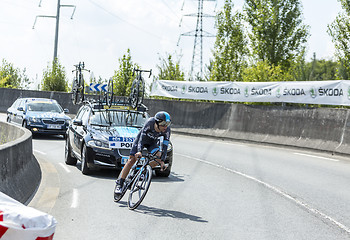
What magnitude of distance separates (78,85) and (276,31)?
20.7 meters

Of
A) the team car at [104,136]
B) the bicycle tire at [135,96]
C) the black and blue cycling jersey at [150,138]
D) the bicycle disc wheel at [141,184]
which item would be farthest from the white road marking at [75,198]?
the bicycle tire at [135,96]

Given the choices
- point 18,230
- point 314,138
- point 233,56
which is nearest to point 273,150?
point 314,138

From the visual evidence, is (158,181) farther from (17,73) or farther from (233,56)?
(17,73)

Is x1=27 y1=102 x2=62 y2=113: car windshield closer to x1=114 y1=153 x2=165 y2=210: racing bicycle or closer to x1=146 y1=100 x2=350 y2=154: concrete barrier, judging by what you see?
x1=146 y1=100 x2=350 y2=154: concrete barrier

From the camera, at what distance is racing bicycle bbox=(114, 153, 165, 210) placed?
793 cm

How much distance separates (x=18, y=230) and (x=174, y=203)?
5.54m

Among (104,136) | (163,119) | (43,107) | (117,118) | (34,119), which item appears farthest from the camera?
(43,107)

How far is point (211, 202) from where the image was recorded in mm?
8758

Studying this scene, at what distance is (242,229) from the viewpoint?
685cm

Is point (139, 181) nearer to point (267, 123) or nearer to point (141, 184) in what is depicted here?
point (141, 184)

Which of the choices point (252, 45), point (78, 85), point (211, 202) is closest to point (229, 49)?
point (252, 45)

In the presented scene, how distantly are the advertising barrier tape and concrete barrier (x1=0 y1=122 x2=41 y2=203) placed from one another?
3.98 meters

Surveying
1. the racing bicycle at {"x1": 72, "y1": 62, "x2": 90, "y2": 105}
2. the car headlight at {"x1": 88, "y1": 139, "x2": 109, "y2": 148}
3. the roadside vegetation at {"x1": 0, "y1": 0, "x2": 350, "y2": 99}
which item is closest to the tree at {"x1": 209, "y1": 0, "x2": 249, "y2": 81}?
the roadside vegetation at {"x1": 0, "y1": 0, "x2": 350, "y2": 99}

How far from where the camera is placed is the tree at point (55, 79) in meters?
42.1
